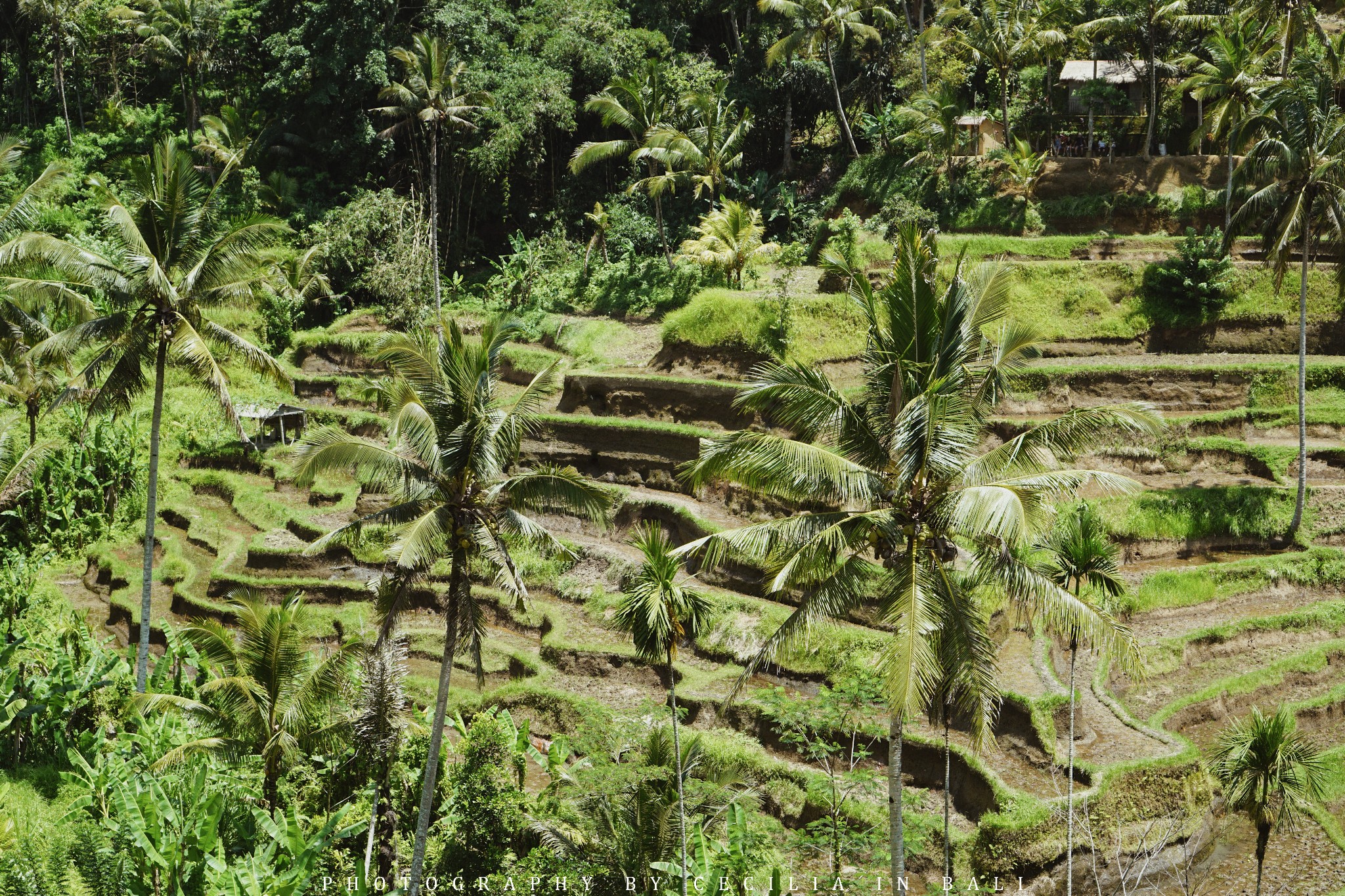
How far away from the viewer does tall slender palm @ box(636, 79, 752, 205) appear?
134ft

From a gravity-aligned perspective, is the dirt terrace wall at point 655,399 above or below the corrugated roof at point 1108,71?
below

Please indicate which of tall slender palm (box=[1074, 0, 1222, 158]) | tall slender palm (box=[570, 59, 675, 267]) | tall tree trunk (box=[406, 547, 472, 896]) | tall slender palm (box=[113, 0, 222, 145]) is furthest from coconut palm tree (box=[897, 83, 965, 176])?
tall slender palm (box=[113, 0, 222, 145])

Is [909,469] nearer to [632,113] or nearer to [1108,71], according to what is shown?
[632,113]

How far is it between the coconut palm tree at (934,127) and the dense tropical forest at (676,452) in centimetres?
24

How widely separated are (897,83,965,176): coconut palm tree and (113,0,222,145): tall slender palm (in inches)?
1279

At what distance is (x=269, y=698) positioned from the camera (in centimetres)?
1925

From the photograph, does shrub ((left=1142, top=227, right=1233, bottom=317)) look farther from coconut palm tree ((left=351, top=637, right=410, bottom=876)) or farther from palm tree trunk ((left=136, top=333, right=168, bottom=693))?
palm tree trunk ((left=136, top=333, right=168, bottom=693))

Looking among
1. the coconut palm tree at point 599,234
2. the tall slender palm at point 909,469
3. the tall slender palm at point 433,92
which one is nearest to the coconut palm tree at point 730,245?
the coconut palm tree at point 599,234

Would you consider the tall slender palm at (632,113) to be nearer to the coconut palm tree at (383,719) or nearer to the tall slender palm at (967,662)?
the coconut palm tree at (383,719)

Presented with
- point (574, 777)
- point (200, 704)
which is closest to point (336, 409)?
point (200, 704)

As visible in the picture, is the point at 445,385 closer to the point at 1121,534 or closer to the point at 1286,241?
the point at 1121,534

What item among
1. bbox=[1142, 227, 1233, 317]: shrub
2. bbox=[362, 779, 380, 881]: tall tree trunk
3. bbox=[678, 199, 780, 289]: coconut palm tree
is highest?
bbox=[678, 199, 780, 289]: coconut palm tree

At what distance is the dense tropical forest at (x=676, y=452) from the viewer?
15.6 metres

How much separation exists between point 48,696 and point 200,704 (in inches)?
187
